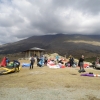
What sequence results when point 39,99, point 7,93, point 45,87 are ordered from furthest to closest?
point 45,87 → point 7,93 → point 39,99

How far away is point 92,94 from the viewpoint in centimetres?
1239

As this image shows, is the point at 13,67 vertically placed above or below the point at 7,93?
above

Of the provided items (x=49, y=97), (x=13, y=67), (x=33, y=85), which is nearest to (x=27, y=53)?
(x=13, y=67)

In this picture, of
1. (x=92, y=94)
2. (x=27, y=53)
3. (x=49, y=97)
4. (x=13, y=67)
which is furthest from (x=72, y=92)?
(x=27, y=53)

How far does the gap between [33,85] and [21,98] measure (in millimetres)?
3914

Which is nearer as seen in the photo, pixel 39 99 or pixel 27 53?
pixel 39 99

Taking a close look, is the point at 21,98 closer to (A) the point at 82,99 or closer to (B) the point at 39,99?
(B) the point at 39,99

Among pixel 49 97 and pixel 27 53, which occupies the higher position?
pixel 27 53

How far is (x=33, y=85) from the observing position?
15.0m

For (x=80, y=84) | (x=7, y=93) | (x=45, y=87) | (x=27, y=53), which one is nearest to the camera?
(x=7, y=93)

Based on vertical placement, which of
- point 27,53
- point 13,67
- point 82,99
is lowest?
point 82,99

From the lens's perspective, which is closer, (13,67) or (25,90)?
(25,90)

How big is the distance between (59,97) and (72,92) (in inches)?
66.1

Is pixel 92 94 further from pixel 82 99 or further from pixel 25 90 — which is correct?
pixel 25 90
